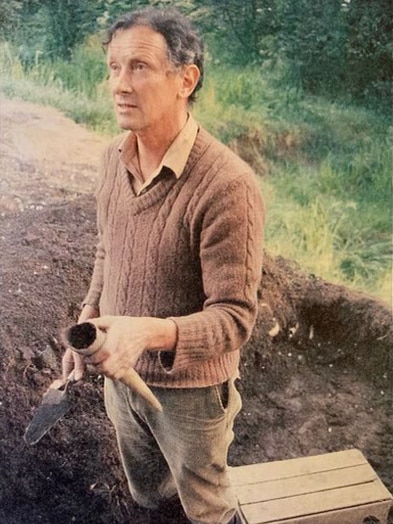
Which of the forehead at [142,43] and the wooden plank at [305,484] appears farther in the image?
the wooden plank at [305,484]

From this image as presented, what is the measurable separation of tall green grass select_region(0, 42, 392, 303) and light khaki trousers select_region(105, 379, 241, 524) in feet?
1.64

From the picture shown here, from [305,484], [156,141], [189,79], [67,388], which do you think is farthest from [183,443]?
[189,79]

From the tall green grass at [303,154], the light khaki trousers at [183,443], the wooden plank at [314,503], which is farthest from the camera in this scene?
the wooden plank at [314,503]

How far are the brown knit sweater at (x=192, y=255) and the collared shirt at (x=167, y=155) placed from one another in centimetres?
1

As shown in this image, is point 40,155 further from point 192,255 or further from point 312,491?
point 312,491

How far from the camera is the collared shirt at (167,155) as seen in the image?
1.33 meters

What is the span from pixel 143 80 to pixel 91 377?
808 mm

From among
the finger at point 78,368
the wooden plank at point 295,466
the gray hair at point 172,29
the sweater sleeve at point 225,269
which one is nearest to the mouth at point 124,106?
the gray hair at point 172,29

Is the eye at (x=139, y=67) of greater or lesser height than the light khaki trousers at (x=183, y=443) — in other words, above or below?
above

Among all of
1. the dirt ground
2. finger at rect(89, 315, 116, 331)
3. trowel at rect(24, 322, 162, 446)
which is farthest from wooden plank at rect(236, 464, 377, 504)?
finger at rect(89, 315, 116, 331)

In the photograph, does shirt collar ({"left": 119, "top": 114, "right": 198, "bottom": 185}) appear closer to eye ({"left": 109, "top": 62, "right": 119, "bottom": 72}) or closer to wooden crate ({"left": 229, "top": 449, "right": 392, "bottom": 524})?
eye ({"left": 109, "top": 62, "right": 119, "bottom": 72})

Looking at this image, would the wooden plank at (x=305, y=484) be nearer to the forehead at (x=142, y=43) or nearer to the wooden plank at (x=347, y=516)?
the wooden plank at (x=347, y=516)

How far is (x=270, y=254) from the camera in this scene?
6.25ft

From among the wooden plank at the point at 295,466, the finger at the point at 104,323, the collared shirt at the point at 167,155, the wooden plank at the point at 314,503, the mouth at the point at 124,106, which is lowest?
the wooden plank at the point at 314,503
